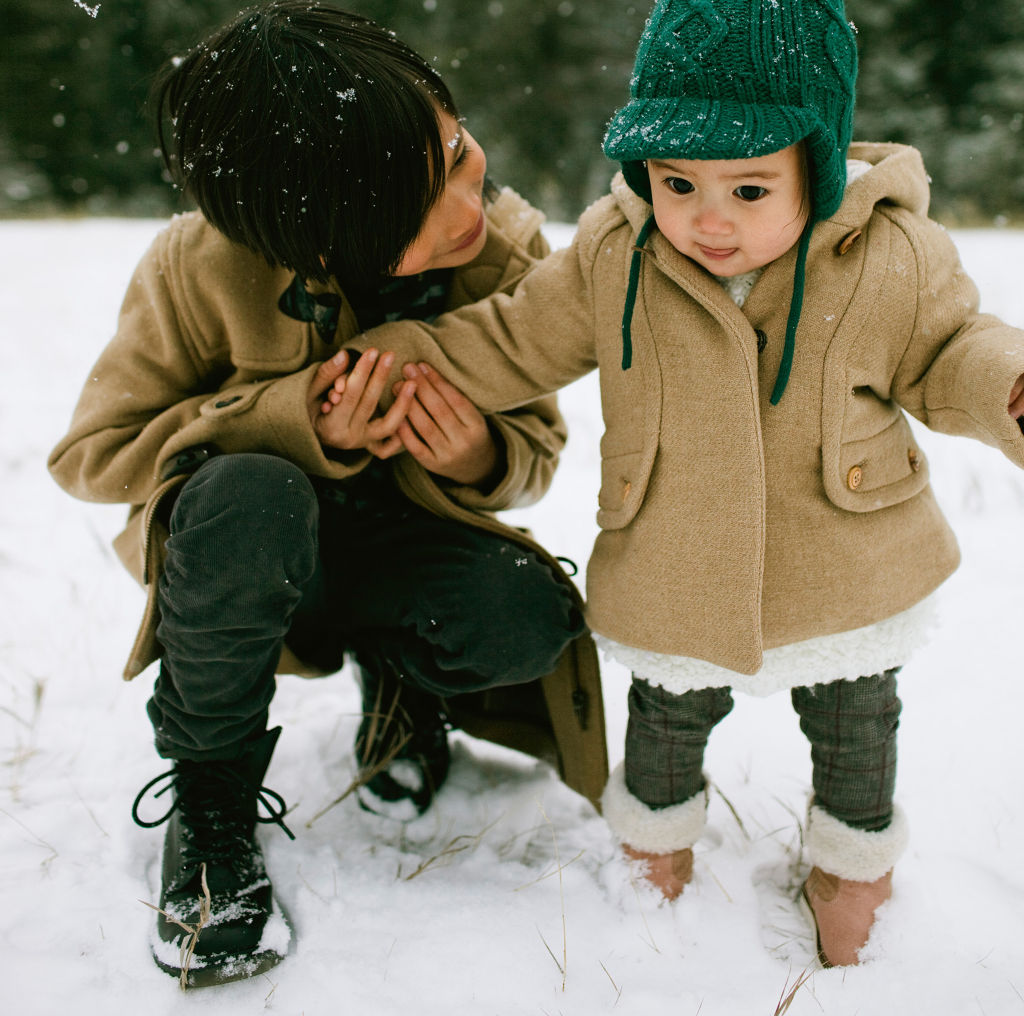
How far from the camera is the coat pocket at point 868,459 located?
1.20m

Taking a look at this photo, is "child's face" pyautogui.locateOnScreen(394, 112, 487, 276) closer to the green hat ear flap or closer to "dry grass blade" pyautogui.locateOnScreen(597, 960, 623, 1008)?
the green hat ear flap

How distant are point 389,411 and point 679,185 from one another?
0.54 m

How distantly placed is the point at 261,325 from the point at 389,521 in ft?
1.30

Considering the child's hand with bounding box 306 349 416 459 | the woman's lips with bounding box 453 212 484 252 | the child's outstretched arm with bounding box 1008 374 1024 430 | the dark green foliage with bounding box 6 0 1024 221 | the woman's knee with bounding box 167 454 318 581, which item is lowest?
the dark green foliage with bounding box 6 0 1024 221

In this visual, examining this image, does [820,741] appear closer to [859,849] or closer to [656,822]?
[859,849]

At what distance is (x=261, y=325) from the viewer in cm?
144

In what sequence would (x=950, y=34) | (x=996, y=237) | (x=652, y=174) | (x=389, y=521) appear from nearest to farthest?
(x=652, y=174) → (x=389, y=521) → (x=996, y=237) → (x=950, y=34)

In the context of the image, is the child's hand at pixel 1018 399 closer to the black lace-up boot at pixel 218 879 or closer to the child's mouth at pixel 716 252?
the child's mouth at pixel 716 252

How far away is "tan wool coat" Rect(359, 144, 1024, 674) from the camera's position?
118 centimetres

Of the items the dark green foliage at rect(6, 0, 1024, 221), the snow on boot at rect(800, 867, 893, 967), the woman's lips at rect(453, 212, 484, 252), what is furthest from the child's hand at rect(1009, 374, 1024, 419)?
the dark green foliage at rect(6, 0, 1024, 221)

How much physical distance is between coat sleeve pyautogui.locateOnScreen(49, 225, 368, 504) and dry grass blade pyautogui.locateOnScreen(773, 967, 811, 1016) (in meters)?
0.95

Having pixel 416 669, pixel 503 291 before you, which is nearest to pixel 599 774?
pixel 416 669

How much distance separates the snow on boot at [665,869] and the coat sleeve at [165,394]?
753 millimetres

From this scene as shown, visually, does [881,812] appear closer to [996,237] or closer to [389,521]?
[389,521]
